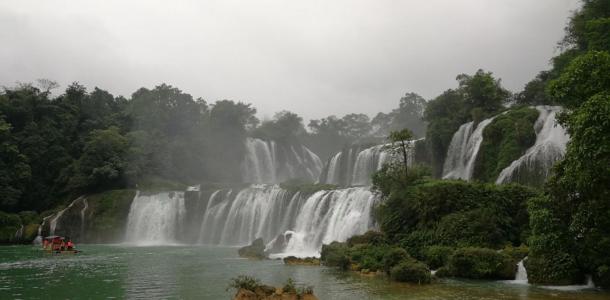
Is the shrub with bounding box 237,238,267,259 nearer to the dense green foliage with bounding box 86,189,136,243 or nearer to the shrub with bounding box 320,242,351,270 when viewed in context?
the shrub with bounding box 320,242,351,270

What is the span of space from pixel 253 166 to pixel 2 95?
3049cm

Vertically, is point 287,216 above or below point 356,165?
below

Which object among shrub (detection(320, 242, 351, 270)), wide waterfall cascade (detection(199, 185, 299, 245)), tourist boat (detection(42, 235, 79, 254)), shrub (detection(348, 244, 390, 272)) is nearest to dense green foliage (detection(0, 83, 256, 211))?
wide waterfall cascade (detection(199, 185, 299, 245))

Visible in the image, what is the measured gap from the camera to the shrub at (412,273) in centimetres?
1762

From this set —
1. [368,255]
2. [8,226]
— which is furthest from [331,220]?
[8,226]

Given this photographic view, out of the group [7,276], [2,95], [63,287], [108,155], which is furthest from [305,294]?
[2,95]

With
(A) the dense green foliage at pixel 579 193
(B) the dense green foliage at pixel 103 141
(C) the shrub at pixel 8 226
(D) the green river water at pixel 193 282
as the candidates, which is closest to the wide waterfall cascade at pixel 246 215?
(B) the dense green foliage at pixel 103 141

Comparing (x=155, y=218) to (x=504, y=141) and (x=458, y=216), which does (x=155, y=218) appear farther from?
(x=458, y=216)

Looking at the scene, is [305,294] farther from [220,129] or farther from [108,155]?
[220,129]


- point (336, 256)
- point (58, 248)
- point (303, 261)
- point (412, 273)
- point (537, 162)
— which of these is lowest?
point (58, 248)

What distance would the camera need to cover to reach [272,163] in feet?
237

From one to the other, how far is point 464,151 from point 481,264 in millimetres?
19910

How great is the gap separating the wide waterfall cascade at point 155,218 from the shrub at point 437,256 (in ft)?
99.5

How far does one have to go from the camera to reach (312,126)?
96.9 meters
